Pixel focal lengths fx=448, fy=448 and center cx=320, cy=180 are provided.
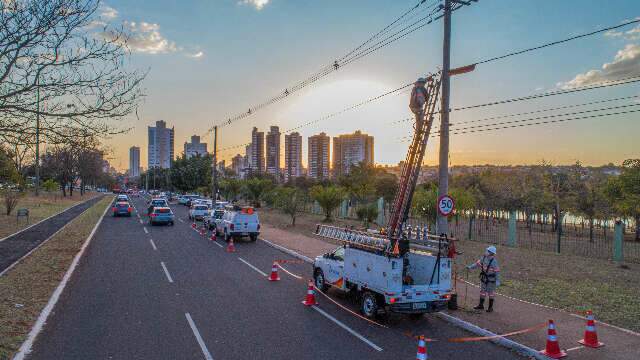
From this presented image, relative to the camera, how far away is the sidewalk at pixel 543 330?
8828mm

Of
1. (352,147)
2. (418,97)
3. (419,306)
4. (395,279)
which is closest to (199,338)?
(395,279)

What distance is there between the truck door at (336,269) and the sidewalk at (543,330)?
309 cm

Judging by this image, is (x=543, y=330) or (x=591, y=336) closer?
(x=591, y=336)

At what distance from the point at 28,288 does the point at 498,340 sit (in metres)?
12.9

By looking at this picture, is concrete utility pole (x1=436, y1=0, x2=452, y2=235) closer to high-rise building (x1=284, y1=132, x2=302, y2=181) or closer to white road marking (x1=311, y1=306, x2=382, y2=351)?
white road marking (x1=311, y1=306, x2=382, y2=351)

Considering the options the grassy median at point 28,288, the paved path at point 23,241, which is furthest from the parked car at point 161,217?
the grassy median at point 28,288

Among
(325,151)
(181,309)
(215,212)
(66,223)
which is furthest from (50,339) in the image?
(325,151)

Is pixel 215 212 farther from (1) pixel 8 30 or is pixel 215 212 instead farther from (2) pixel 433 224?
(1) pixel 8 30

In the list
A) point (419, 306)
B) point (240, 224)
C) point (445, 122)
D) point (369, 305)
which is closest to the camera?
point (419, 306)

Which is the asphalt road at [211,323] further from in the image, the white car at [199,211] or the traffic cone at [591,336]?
the white car at [199,211]

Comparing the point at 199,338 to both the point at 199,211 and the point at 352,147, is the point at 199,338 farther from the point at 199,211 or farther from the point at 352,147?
the point at 352,147

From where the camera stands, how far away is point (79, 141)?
12.8m

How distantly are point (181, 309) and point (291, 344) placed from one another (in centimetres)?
386

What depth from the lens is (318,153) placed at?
166625mm
